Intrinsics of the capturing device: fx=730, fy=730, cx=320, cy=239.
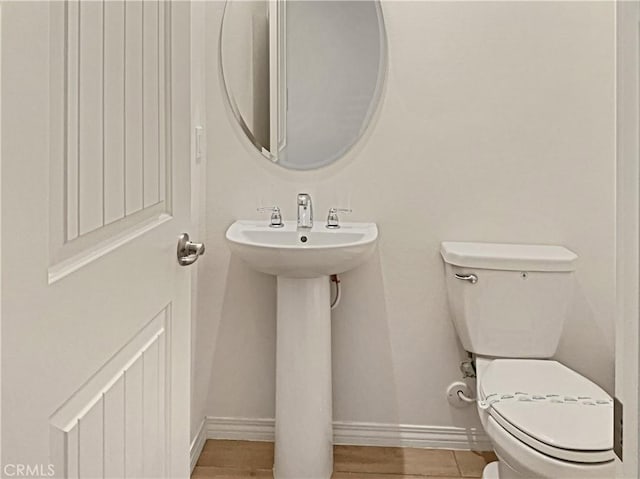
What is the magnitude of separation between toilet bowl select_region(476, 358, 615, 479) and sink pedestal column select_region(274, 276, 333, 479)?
0.54m

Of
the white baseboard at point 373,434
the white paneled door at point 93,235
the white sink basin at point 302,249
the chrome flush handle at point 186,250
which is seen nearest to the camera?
the white paneled door at point 93,235

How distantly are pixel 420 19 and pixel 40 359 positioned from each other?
83.9 inches

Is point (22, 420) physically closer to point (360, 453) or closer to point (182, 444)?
point (182, 444)

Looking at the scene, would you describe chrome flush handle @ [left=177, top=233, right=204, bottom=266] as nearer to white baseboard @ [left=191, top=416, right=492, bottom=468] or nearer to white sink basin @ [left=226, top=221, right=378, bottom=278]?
white sink basin @ [left=226, top=221, right=378, bottom=278]

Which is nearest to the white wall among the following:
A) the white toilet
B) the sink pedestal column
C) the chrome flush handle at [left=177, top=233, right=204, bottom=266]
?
the white toilet

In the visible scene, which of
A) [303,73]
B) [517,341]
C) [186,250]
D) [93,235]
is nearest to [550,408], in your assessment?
[517,341]

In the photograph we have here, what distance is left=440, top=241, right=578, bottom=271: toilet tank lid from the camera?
2.41 meters

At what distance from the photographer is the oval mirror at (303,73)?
8.55 feet

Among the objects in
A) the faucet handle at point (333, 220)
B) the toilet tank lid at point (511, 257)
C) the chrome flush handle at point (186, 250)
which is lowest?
the toilet tank lid at point (511, 257)

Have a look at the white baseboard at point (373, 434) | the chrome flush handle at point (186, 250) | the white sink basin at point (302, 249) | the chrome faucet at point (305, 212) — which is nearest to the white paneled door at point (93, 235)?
the chrome flush handle at point (186, 250)

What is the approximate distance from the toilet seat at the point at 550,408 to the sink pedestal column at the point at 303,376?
0.54 meters

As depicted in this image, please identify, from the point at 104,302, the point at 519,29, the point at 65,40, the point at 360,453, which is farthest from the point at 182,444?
the point at 519,29

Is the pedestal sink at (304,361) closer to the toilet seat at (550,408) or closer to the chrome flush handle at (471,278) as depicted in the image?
the chrome flush handle at (471,278)

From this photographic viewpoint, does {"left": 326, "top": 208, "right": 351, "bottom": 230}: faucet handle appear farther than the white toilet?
Yes
